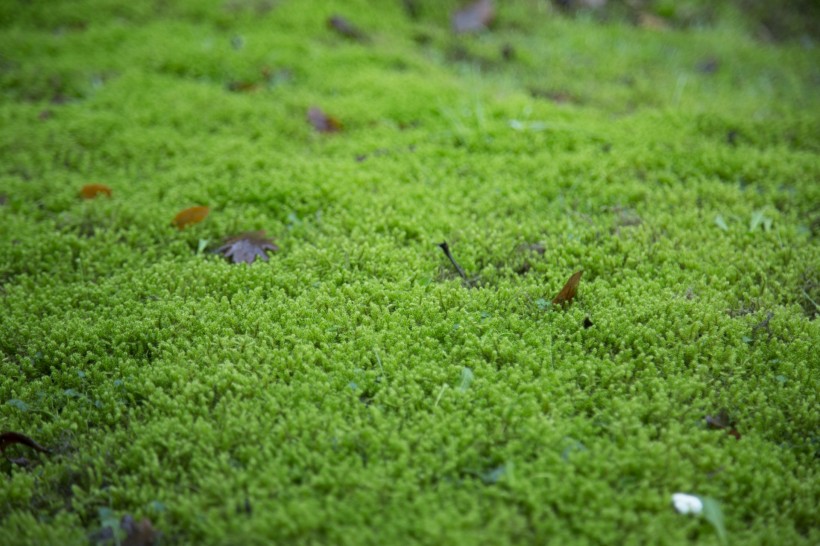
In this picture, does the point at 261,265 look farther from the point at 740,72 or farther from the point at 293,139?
the point at 740,72

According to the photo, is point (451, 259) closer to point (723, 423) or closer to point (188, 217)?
point (723, 423)

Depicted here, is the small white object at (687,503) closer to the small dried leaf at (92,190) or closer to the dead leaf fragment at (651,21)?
the small dried leaf at (92,190)

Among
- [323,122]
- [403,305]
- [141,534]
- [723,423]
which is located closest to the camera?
[141,534]

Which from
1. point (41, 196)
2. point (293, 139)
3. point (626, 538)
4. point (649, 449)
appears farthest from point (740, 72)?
point (41, 196)

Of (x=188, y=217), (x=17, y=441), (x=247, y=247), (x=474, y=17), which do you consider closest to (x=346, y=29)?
(x=474, y=17)

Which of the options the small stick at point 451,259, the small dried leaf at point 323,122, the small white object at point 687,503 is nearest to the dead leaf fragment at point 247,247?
the small stick at point 451,259
